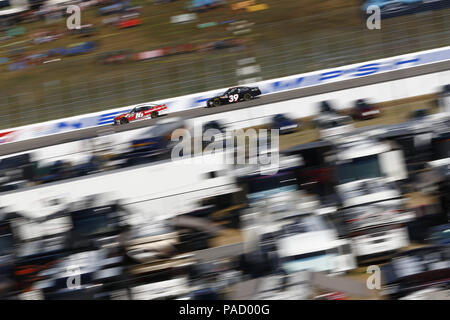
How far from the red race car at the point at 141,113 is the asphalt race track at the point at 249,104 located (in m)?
0.33

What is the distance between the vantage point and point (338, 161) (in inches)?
348

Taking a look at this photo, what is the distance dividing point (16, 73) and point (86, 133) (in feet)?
16.8

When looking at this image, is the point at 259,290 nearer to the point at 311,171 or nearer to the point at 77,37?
the point at 311,171

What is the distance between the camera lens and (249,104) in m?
14.0

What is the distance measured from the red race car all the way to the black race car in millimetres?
1523

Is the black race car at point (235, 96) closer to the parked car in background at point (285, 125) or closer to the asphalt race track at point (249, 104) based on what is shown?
the asphalt race track at point (249, 104)

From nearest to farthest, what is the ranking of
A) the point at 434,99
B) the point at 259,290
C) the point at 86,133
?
the point at 259,290, the point at 434,99, the point at 86,133

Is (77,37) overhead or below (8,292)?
overhead

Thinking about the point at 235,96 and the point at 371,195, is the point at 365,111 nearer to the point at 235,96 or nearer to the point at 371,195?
the point at 235,96

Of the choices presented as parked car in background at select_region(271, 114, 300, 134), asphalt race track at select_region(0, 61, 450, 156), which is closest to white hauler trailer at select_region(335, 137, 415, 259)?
parked car in background at select_region(271, 114, 300, 134)
